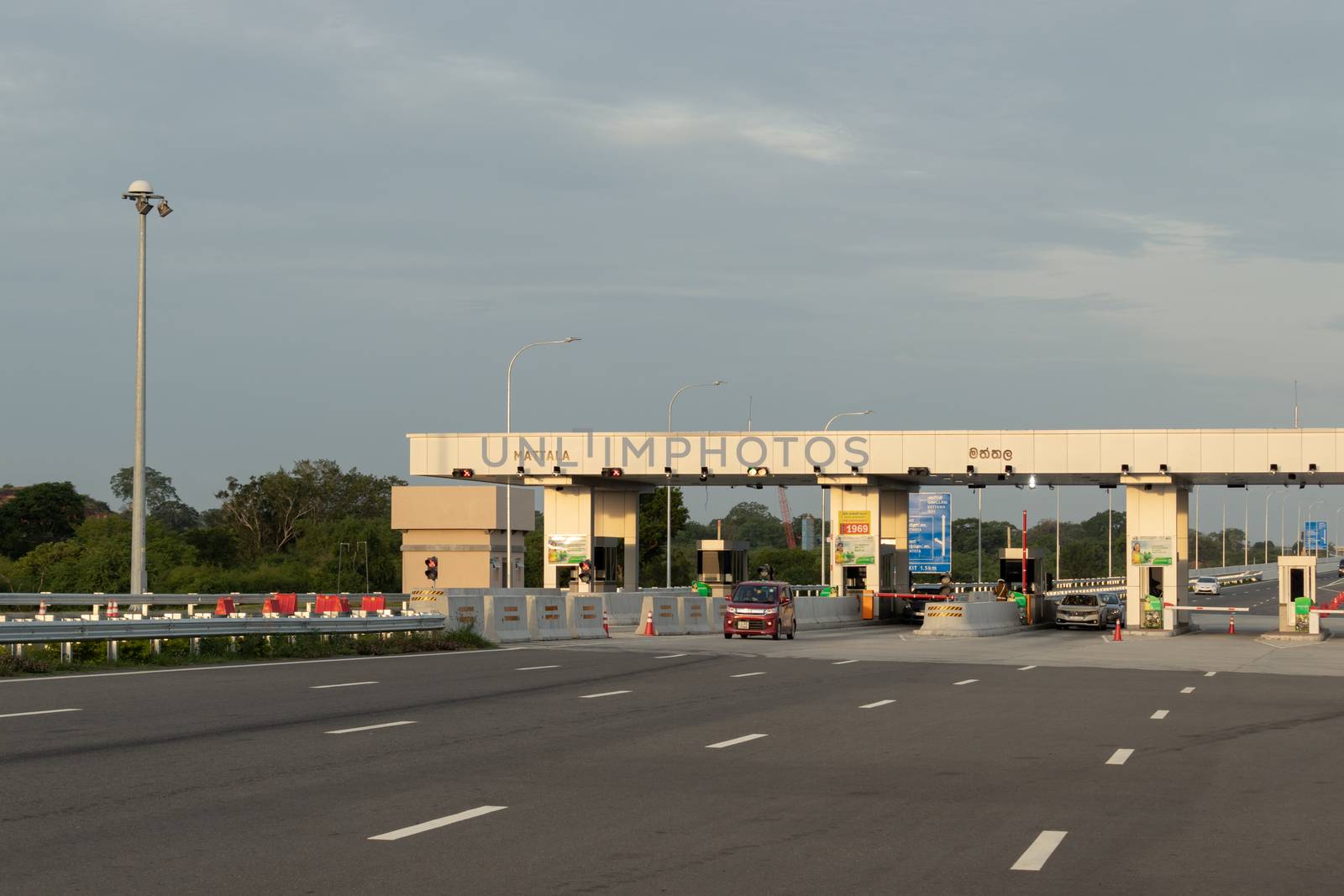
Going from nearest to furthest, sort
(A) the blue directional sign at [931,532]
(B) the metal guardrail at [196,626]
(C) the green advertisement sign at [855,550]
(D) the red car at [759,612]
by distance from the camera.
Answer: (B) the metal guardrail at [196,626] < (D) the red car at [759,612] < (C) the green advertisement sign at [855,550] < (A) the blue directional sign at [931,532]

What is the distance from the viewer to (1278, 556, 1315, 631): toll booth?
52.3 m

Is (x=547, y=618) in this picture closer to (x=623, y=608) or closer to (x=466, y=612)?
(x=466, y=612)

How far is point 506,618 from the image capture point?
38.2 meters

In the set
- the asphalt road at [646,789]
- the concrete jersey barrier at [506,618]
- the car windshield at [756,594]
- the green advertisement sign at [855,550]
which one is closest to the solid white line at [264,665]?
the asphalt road at [646,789]

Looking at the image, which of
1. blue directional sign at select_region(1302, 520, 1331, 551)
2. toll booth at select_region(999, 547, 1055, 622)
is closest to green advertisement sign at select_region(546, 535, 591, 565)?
toll booth at select_region(999, 547, 1055, 622)

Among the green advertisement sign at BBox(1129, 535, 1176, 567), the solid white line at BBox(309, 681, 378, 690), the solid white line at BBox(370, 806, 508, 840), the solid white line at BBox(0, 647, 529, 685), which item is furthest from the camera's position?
the green advertisement sign at BBox(1129, 535, 1176, 567)

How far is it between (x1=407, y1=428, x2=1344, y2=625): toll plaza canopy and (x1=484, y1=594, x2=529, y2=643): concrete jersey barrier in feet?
72.7

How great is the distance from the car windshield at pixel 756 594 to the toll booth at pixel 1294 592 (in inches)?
707

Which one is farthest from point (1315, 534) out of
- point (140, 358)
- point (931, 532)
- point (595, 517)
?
point (140, 358)

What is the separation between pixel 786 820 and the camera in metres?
11.6

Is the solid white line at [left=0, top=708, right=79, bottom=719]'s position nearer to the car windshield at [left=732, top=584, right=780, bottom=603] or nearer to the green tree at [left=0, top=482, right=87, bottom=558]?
the car windshield at [left=732, top=584, right=780, bottom=603]

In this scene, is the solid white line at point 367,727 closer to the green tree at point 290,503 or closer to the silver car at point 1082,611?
the silver car at point 1082,611

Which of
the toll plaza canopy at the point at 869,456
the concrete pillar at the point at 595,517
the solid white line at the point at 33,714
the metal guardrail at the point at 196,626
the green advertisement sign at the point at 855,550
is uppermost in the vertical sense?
the toll plaza canopy at the point at 869,456

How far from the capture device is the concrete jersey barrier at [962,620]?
4953 cm
